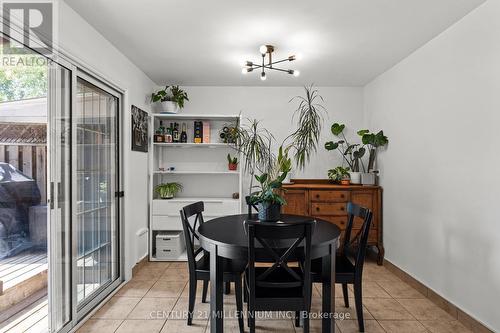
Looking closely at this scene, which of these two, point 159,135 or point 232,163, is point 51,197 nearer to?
point 159,135

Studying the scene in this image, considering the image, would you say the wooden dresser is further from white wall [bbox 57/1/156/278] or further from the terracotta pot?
white wall [bbox 57/1/156/278]

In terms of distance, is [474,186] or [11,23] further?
[474,186]

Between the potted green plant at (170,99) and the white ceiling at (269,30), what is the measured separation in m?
0.40

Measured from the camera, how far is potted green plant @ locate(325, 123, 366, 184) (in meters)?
4.21

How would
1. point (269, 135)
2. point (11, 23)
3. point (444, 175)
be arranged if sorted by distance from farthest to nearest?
1. point (269, 135)
2. point (444, 175)
3. point (11, 23)

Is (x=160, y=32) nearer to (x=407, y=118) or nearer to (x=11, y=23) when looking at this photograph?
(x=11, y=23)

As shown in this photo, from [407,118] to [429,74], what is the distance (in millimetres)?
554

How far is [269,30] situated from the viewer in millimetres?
2711

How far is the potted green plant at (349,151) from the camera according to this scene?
4.21m

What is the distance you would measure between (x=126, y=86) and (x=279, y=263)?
2586 mm

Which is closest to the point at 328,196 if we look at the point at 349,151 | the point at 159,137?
the point at 349,151

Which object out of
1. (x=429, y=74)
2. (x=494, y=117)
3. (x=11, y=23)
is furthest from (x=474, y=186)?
(x=11, y=23)

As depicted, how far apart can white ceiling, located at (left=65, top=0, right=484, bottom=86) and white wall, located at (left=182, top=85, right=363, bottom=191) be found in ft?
2.38

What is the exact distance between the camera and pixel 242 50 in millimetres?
3182
